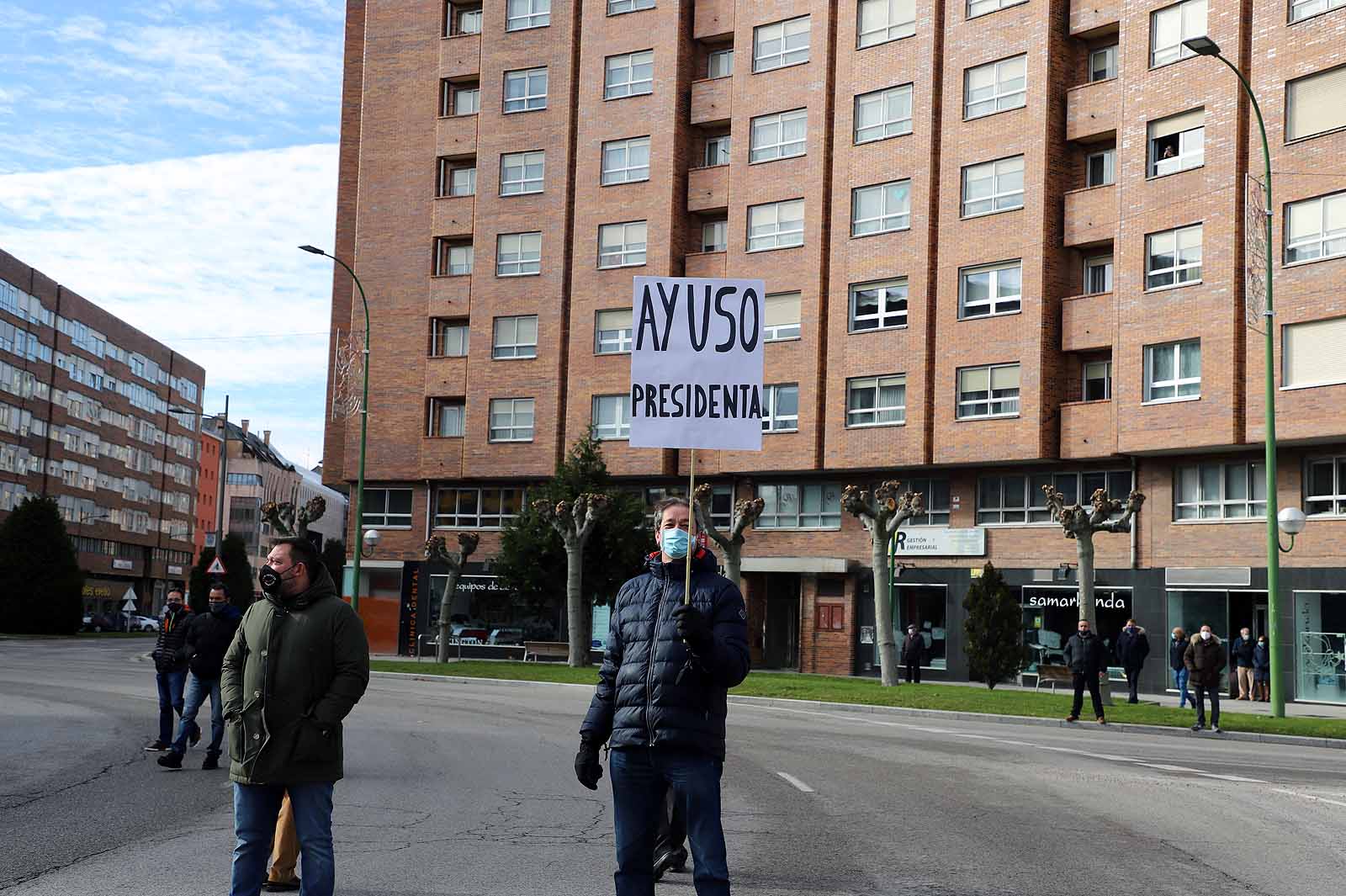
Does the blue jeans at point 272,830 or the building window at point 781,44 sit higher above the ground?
the building window at point 781,44

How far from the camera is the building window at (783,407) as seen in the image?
4375 cm

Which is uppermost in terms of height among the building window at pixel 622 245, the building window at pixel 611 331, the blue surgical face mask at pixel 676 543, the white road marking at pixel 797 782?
the building window at pixel 622 245

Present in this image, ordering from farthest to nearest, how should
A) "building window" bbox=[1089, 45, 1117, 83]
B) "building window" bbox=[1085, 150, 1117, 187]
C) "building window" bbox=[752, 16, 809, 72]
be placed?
"building window" bbox=[752, 16, 809, 72] < "building window" bbox=[1089, 45, 1117, 83] < "building window" bbox=[1085, 150, 1117, 187]

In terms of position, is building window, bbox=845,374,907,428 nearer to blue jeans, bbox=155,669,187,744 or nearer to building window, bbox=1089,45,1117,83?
building window, bbox=1089,45,1117,83

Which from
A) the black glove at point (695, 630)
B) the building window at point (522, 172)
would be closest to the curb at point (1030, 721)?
the black glove at point (695, 630)

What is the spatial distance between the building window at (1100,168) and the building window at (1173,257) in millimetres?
2996

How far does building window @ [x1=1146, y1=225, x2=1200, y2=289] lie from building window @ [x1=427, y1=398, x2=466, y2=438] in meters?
23.5

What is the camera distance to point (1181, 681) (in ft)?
105

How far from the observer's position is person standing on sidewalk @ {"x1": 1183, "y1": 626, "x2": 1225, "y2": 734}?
74.3ft

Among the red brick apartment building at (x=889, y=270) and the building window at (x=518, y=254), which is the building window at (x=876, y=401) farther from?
the building window at (x=518, y=254)

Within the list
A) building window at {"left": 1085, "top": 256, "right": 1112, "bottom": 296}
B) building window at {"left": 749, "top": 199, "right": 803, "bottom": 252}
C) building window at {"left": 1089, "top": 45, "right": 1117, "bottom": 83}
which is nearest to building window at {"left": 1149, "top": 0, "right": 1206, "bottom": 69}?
building window at {"left": 1089, "top": 45, "right": 1117, "bottom": 83}

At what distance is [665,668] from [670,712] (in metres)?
0.17

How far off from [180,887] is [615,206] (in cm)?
4141

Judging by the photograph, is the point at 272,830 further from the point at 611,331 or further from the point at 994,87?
the point at 611,331
